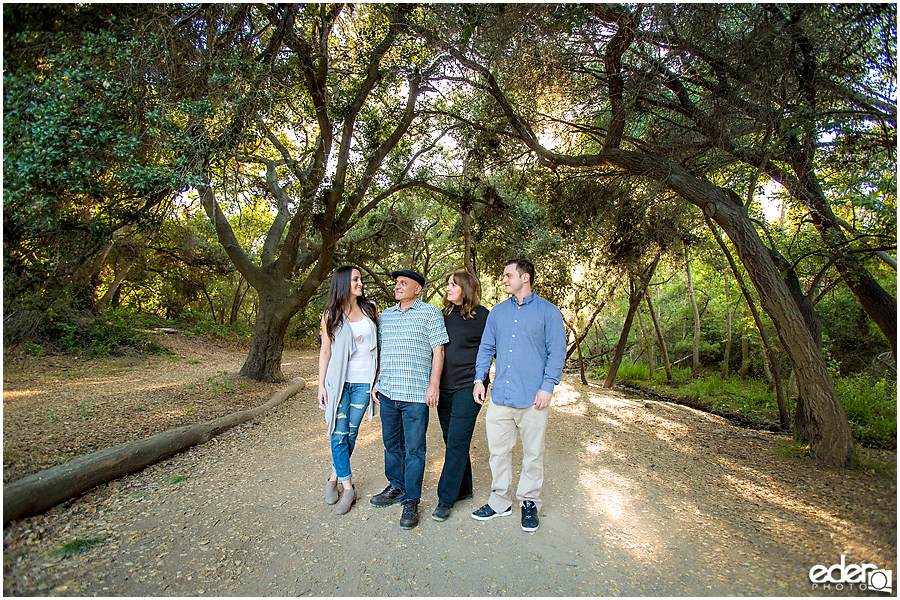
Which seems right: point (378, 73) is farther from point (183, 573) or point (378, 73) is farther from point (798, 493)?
point (798, 493)

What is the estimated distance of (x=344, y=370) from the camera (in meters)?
3.61

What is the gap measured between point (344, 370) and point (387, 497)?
43.2 inches

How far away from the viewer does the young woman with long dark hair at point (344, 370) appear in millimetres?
3609

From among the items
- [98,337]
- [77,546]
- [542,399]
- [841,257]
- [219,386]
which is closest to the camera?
[77,546]

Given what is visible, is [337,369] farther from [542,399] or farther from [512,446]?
[542,399]

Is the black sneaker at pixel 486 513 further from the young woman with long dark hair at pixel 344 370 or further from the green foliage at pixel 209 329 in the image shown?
the green foliage at pixel 209 329

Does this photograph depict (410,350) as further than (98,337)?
No

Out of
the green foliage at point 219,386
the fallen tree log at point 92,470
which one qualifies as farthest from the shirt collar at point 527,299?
the green foliage at point 219,386

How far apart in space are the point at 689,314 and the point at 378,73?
542 inches

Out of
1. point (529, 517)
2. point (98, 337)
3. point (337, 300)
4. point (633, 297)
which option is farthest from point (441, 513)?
point (98, 337)

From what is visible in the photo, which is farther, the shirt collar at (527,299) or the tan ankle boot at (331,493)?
the tan ankle boot at (331,493)

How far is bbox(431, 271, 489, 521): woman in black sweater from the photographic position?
3.48 meters

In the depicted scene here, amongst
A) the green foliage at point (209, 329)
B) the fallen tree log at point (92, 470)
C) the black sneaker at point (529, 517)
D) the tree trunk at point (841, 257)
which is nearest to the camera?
the fallen tree log at point (92, 470)

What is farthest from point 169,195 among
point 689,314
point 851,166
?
point 689,314
